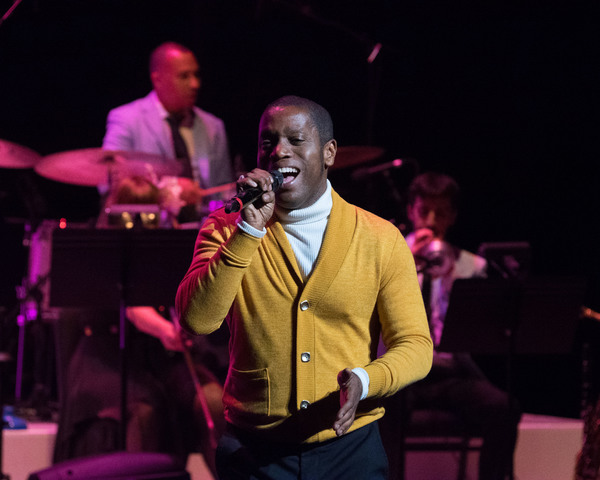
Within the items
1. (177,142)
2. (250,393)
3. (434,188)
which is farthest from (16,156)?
(250,393)

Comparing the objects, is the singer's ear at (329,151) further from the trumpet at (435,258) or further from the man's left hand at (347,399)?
the trumpet at (435,258)

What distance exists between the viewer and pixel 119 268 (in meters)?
4.07

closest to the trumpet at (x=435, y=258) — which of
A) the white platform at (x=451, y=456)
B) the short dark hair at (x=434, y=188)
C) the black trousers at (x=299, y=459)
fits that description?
the short dark hair at (x=434, y=188)

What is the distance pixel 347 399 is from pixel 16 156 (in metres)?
3.96

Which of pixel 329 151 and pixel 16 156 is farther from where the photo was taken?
pixel 16 156

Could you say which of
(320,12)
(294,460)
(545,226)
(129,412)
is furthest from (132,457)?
(320,12)

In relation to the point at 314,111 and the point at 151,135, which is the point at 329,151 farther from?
the point at 151,135

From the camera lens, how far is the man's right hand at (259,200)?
6.73 feet

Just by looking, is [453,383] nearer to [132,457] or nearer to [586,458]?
[586,458]

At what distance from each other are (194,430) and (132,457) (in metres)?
1.08

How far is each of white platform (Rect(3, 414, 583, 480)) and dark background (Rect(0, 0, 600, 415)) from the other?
110 cm

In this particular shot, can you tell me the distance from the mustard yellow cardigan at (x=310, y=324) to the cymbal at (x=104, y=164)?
279cm

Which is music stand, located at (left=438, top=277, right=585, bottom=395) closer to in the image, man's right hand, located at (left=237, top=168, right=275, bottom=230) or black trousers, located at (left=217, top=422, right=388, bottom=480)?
black trousers, located at (left=217, top=422, right=388, bottom=480)

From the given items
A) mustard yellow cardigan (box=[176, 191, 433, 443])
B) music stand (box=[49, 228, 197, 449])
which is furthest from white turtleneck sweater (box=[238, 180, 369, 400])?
music stand (box=[49, 228, 197, 449])
